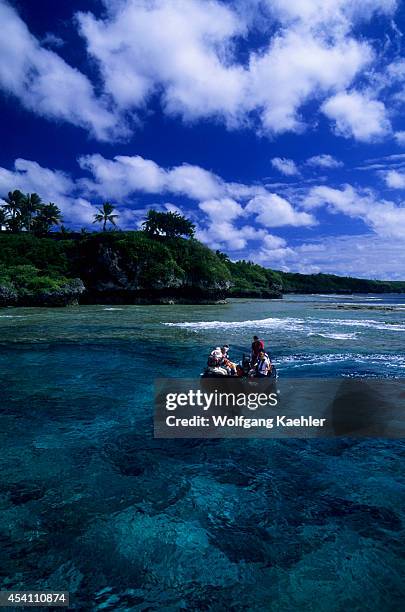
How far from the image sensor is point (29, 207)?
9081 cm

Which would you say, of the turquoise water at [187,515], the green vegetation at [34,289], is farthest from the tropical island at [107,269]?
the turquoise water at [187,515]

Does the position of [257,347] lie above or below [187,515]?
above

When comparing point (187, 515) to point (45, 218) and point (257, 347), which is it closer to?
point (257, 347)

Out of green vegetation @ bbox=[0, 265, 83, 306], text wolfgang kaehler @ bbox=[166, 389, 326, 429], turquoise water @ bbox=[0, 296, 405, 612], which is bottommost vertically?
turquoise water @ bbox=[0, 296, 405, 612]

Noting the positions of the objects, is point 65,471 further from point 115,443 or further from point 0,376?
point 0,376

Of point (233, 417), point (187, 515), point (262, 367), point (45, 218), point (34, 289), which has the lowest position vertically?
point (187, 515)

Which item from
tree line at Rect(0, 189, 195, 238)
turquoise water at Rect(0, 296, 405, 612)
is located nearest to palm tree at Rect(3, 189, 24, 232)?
tree line at Rect(0, 189, 195, 238)

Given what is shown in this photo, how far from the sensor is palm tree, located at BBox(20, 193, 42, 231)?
90.0 metres

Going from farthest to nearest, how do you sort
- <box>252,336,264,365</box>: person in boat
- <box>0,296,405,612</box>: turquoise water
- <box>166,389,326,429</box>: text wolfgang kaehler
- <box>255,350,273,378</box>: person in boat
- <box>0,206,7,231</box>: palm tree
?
<box>0,206,7,231</box>: palm tree, <box>252,336,264,365</box>: person in boat, <box>255,350,273,378</box>: person in boat, <box>166,389,326,429</box>: text wolfgang kaehler, <box>0,296,405,612</box>: turquoise water

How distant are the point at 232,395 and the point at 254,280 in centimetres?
14629

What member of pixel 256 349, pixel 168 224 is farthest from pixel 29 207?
pixel 256 349

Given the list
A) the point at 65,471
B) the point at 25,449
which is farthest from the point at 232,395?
the point at 25,449

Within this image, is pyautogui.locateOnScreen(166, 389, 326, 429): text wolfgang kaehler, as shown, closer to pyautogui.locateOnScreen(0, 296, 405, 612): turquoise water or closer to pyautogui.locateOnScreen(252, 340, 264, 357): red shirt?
pyautogui.locateOnScreen(0, 296, 405, 612): turquoise water

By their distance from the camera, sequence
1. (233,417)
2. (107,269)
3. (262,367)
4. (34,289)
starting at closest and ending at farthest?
(233,417)
(262,367)
(34,289)
(107,269)
